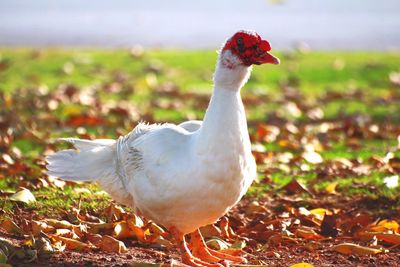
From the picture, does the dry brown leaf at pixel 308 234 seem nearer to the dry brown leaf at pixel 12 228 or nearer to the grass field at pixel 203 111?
the grass field at pixel 203 111

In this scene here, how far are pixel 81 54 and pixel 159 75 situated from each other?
151cm

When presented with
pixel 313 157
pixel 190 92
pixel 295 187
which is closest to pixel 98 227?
pixel 295 187

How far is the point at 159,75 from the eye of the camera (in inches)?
386

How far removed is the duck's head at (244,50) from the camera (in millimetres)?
3695

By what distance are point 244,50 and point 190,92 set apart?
5068mm

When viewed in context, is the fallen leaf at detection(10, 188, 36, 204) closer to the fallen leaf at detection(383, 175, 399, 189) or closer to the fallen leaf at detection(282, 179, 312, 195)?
the fallen leaf at detection(282, 179, 312, 195)

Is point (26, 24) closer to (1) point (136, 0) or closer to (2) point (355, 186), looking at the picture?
(1) point (136, 0)

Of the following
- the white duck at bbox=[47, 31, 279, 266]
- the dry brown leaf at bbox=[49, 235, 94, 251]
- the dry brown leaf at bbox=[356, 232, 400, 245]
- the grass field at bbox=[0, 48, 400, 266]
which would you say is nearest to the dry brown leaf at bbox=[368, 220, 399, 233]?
the dry brown leaf at bbox=[356, 232, 400, 245]

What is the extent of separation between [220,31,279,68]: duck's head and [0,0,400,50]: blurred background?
9408 mm

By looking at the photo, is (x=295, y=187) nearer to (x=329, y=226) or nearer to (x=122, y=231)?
(x=329, y=226)

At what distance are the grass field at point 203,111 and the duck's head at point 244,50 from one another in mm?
1373

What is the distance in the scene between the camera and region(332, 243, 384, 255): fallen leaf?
158 inches

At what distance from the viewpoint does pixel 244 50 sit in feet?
12.1

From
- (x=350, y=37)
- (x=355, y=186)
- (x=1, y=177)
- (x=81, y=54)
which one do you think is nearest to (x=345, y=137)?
(x=355, y=186)
